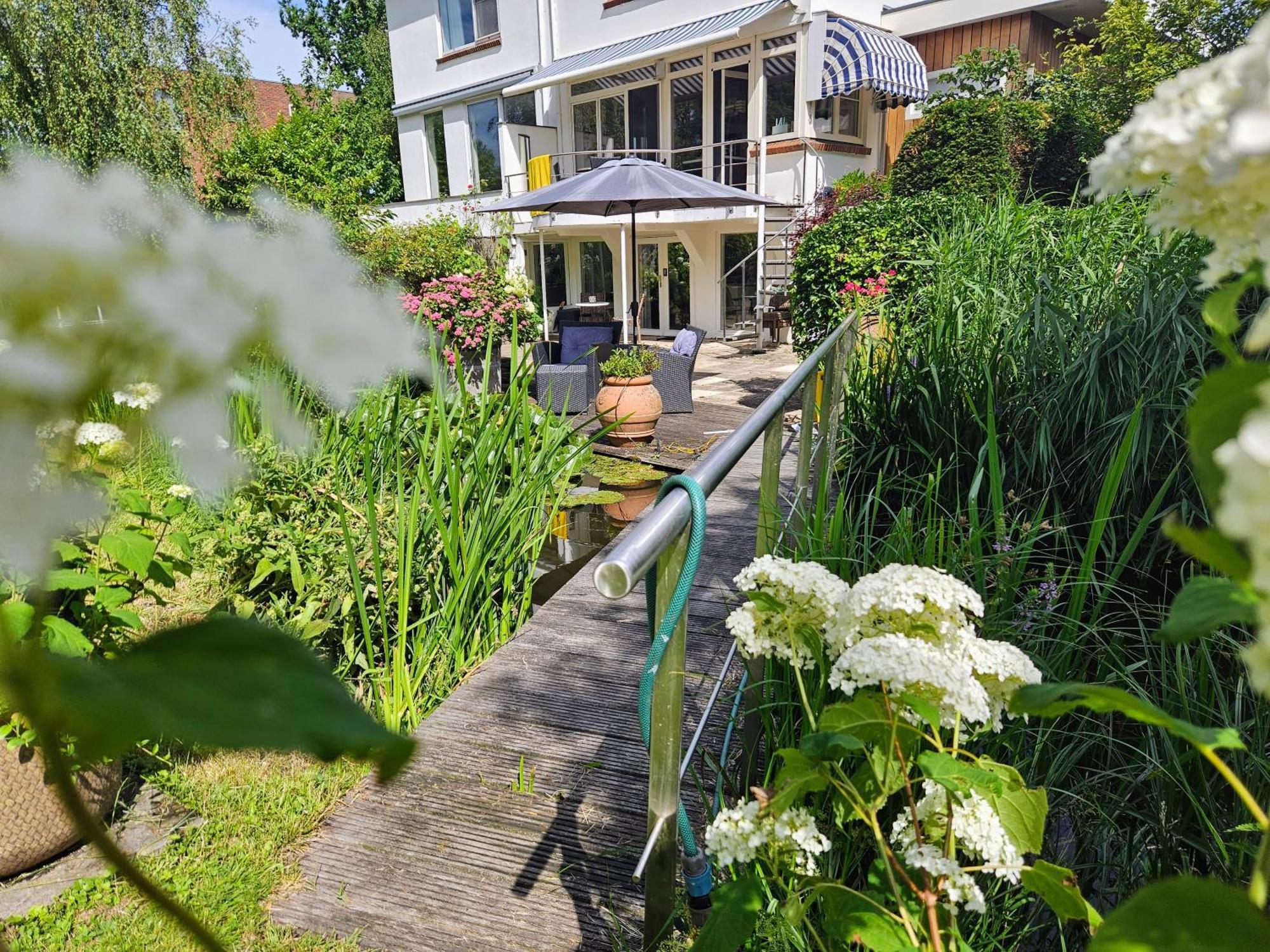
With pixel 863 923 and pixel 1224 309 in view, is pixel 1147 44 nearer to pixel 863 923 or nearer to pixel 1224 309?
pixel 863 923

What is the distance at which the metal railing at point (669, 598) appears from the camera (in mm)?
986

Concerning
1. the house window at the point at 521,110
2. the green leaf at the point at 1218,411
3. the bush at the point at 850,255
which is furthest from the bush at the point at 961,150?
the green leaf at the point at 1218,411

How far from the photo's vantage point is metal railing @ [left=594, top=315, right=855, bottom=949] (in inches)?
38.8

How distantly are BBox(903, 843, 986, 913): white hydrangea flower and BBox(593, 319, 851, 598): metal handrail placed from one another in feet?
1.61

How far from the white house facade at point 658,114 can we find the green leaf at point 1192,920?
10557 millimetres

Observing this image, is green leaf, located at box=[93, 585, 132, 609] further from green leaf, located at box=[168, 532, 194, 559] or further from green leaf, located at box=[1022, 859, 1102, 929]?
green leaf, located at box=[1022, 859, 1102, 929]

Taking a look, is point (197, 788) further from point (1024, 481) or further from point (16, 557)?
point (1024, 481)

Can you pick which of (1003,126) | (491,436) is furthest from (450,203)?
(491,436)

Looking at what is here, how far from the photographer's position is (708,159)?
13.1 m

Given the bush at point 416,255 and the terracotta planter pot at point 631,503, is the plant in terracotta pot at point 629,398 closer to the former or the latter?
the terracotta planter pot at point 631,503

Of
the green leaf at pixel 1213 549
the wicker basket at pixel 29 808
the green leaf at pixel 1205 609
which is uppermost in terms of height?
the green leaf at pixel 1213 549

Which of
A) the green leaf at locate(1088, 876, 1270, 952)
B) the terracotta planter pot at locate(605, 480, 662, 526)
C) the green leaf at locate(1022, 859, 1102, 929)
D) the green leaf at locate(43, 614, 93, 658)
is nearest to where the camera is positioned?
the green leaf at locate(1088, 876, 1270, 952)

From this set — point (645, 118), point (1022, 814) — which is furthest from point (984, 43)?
point (1022, 814)

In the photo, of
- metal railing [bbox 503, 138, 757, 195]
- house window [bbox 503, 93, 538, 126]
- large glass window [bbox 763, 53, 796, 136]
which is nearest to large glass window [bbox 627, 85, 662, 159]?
metal railing [bbox 503, 138, 757, 195]
